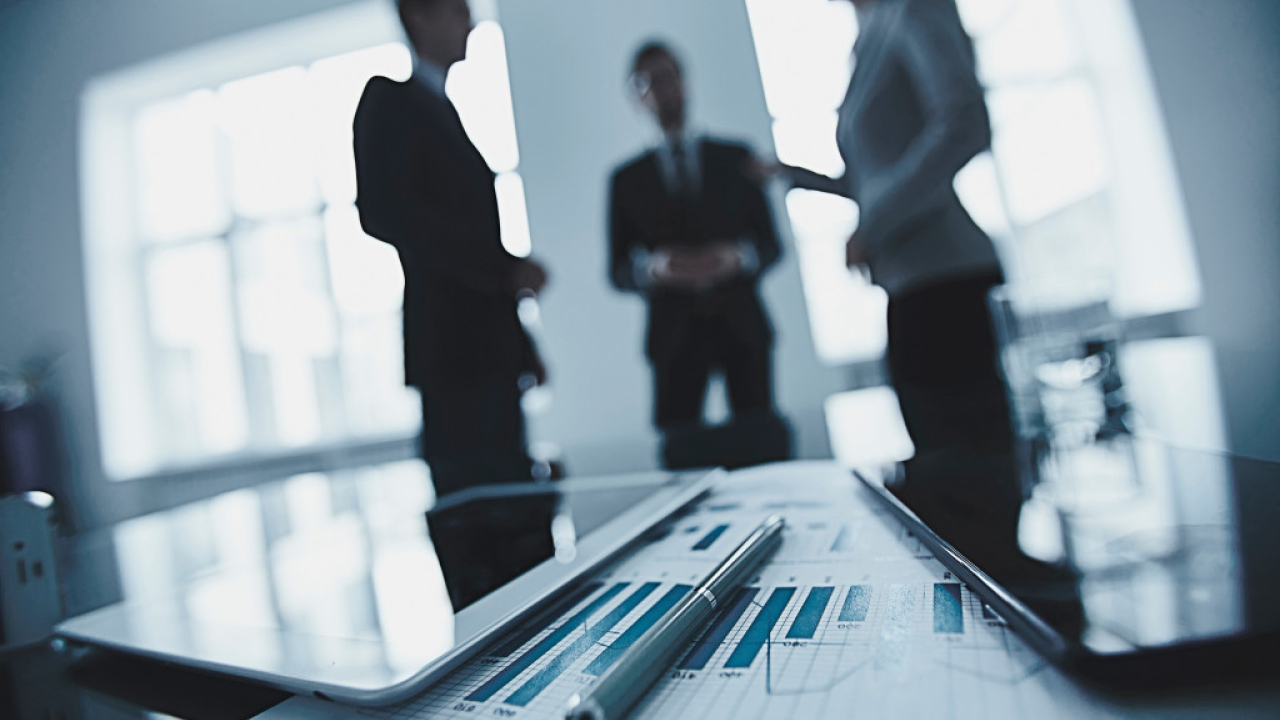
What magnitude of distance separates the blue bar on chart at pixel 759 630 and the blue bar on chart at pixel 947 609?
0.04 meters

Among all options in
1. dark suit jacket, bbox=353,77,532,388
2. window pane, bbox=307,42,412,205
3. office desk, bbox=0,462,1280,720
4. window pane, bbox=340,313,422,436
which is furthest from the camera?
window pane, bbox=340,313,422,436

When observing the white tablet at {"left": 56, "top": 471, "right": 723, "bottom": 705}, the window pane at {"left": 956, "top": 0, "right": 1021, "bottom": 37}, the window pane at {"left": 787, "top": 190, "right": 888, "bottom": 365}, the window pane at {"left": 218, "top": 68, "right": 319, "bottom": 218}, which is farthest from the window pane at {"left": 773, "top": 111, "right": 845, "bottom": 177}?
the white tablet at {"left": 56, "top": 471, "right": 723, "bottom": 705}

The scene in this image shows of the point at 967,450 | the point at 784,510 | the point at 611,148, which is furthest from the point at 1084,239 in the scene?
the point at 784,510

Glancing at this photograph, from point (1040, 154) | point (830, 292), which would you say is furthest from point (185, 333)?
point (1040, 154)

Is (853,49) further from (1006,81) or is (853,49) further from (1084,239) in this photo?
(1084,239)

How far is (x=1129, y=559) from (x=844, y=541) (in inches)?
3.9

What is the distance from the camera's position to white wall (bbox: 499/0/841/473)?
2.30 metres

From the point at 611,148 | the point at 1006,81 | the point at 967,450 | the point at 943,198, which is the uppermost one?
the point at 611,148

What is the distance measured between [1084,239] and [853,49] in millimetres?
1841

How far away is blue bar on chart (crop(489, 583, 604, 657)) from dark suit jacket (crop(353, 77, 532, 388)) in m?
0.68

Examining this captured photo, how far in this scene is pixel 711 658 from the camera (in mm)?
146

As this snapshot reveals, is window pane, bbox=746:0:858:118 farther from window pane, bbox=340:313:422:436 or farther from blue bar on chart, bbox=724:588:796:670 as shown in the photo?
blue bar on chart, bbox=724:588:796:670

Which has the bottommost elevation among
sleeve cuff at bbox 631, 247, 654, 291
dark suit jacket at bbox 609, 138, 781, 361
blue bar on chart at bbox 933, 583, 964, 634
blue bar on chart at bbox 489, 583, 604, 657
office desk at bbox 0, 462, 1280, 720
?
blue bar on chart at bbox 933, 583, 964, 634

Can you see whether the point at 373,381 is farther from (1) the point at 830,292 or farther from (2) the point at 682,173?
(1) the point at 830,292
